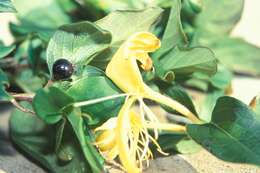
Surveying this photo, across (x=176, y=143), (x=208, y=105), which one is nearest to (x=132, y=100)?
(x=176, y=143)

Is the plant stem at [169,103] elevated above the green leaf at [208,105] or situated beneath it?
elevated above

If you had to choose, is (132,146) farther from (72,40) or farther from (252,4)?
(252,4)

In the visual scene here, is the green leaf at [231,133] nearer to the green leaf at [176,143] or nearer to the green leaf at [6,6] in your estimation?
the green leaf at [176,143]

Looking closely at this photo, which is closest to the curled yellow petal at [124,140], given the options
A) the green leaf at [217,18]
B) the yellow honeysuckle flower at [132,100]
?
the yellow honeysuckle flower at [132,100]

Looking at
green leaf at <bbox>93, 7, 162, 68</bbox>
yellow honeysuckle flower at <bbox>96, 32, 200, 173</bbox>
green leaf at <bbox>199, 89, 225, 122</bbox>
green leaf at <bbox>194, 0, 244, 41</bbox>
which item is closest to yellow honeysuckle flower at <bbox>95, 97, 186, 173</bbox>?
yellow honeysuckle flower at <bbox>96, 32, 200, 173</bbox>

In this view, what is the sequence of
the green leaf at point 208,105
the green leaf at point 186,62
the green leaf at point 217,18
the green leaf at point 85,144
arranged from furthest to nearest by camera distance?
the green leaf at point 217,18, the green leaf at point 208,105, the green leaf at point 186,62, the green leaf at point 85,144

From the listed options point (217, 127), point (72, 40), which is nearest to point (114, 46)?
point (72, 40)
